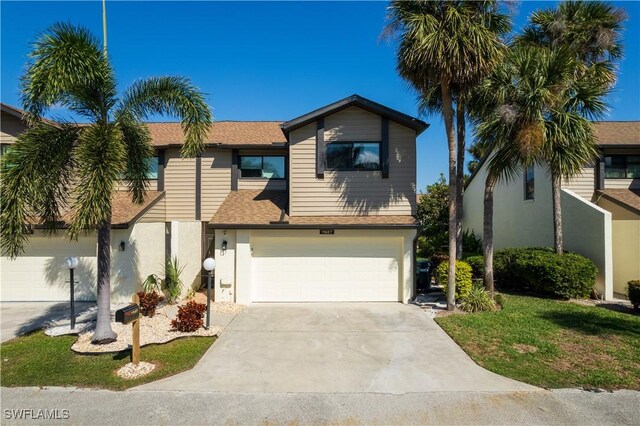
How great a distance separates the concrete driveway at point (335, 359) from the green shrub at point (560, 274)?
4.90 m

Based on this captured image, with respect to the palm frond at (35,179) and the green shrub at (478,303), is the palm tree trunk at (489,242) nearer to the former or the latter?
the green shrub at (478,303)

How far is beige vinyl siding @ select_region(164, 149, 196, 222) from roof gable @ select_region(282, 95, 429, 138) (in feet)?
16.1

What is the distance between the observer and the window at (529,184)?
48.6 feet

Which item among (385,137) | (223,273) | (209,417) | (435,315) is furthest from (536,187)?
(209,417)

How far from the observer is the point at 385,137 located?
10992mm

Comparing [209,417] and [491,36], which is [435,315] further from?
[491,36]

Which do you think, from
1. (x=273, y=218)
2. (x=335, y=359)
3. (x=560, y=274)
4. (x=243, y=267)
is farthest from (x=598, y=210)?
(x=243, y=267)

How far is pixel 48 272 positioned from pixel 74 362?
6271 millimetres

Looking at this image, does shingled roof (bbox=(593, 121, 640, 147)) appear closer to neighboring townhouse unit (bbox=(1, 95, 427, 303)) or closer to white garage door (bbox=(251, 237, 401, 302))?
neighboring townhouse unit (bbox=(1, 95, 427, 303))

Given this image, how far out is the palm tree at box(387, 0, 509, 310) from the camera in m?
8.27

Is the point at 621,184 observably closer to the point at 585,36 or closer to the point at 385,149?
the point at 585,36

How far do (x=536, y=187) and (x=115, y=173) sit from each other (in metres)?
16.1

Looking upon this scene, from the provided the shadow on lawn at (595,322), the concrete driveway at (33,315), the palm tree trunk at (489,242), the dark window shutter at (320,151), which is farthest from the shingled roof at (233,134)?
the shadow on lawn at (595,322)

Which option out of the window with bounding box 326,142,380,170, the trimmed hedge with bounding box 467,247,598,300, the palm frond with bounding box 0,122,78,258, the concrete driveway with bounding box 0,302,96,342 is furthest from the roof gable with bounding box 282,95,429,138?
the concrete driveway with bounding box 0,302,96,342
